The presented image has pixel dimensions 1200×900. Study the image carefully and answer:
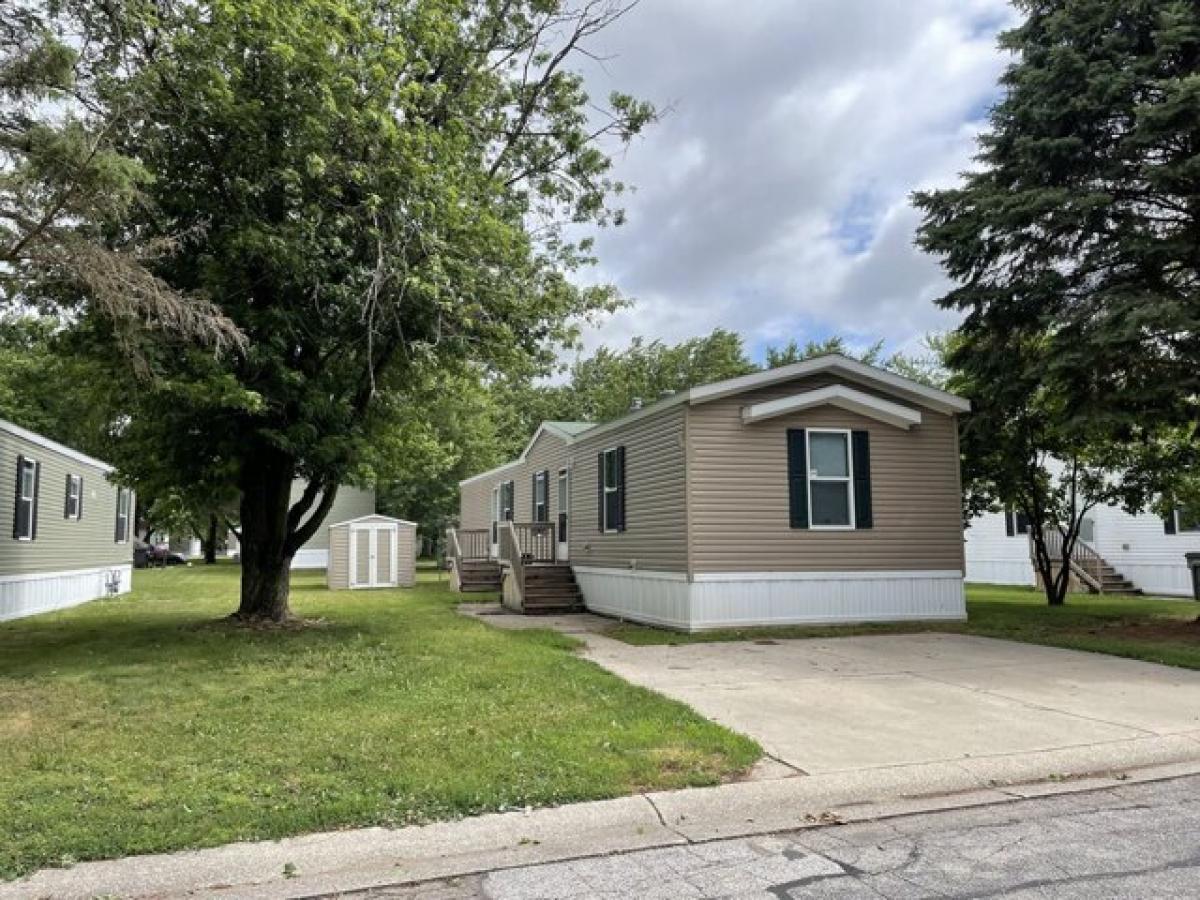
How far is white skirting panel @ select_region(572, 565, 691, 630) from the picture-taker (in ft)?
41.8

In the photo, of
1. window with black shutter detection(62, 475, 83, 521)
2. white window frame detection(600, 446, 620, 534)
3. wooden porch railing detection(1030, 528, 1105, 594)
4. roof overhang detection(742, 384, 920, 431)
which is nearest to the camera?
roof overhang detection(742, 384, 920, 431)

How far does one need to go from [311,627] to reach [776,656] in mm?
6637

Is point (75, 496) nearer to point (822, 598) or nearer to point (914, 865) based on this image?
point (822, 598)

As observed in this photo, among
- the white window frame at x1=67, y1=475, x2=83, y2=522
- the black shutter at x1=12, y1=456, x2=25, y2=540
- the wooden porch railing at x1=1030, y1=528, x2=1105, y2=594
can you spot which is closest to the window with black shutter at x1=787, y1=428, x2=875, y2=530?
the wooden porch railing at x1=1030, y1=528, x2=1105, y2=594

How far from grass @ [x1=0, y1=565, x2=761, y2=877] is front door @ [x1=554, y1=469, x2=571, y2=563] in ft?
26.1

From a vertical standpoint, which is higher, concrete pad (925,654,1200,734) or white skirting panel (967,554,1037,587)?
white skirting panel (967,554,1037,587)

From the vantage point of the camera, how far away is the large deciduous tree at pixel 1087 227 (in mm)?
11484

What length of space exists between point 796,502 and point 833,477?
0.77 meters

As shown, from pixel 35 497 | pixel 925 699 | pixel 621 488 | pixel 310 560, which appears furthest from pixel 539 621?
pixel 310 560

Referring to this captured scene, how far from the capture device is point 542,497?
2080 cm

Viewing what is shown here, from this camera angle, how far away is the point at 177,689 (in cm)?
778

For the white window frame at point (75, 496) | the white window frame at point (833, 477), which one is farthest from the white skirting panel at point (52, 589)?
the white window frame at point (833, 477)

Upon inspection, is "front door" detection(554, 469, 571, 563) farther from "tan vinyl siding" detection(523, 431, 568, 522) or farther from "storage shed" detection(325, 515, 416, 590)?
"storage shed" detection(325, 515, 416, 590)

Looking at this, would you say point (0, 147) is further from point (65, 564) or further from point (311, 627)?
point (65, 564)
